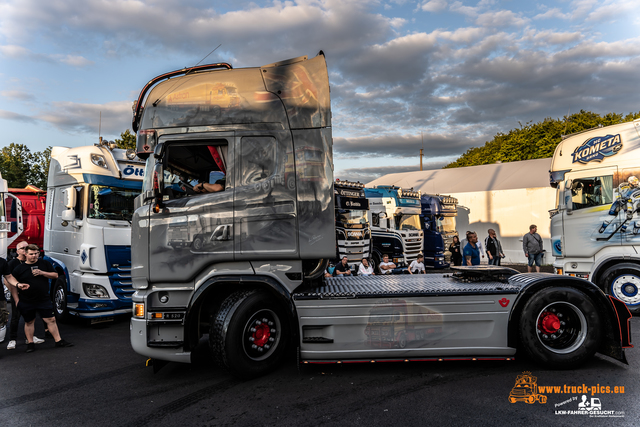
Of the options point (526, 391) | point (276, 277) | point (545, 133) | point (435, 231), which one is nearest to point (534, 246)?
point (435, 231)

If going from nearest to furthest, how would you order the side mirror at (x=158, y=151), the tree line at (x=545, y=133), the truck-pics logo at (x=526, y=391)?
the truck-pics logo at (x=526, y=391)
the side mirror at (x=158, y=151)
the tree line at (x=545, y=133)

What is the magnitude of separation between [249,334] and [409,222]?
1246cm

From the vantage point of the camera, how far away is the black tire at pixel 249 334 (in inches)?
170

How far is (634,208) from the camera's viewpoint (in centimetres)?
768

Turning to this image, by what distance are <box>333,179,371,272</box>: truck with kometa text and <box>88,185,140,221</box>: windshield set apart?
273 inches

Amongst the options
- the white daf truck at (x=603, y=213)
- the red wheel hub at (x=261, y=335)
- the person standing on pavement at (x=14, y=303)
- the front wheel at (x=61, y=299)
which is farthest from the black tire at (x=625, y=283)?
the front wheel at (x=61, y=299)

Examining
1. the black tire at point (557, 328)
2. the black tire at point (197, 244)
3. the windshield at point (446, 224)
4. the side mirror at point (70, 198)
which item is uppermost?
the side mirror at point (70, 198)

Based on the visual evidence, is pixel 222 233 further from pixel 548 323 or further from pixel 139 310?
pixel 548 323

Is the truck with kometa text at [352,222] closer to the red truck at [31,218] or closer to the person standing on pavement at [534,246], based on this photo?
the person standing on pavement at [534,246]

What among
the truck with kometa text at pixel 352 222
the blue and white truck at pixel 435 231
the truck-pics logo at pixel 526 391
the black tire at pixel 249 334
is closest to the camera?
the truck-pics logo at pixel 526 391

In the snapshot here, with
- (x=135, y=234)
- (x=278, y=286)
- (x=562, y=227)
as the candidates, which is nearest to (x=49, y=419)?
(x=135, y=234)

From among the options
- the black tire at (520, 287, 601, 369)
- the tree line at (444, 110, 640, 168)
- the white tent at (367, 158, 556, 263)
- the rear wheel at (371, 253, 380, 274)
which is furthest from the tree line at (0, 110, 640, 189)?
the black tire at (520, 287, 601, 369)

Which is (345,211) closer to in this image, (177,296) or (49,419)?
(177,296)

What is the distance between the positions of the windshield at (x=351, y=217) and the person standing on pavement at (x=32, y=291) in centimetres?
886
